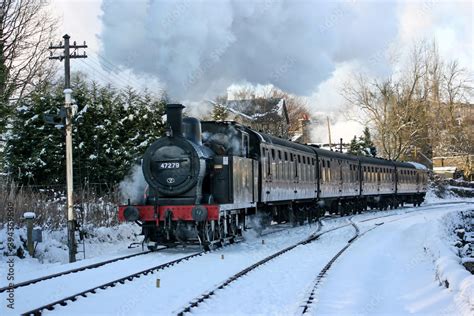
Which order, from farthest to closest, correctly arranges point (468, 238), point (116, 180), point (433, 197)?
point (433, 197), point (116, 180), point (468, 238)

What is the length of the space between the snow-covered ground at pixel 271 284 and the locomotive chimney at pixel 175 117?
272 cm

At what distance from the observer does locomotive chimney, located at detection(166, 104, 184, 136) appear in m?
12.4

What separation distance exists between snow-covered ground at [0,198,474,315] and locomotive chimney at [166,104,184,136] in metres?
2.72

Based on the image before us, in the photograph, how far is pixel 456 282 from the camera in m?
7.48

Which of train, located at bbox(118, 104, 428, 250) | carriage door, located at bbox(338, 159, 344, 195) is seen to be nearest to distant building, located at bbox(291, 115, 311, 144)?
carriage door, located at bbox(338, 159, 344, 195)

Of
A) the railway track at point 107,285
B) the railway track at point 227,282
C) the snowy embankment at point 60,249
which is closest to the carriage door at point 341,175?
the snowy embankment at point 60,249

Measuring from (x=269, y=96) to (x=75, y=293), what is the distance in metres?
57.0

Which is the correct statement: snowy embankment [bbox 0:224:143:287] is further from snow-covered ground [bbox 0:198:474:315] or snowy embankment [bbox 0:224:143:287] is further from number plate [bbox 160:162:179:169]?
number plate [bbox 160:162:179:169]

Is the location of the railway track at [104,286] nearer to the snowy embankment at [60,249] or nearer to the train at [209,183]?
the train at [209,183]

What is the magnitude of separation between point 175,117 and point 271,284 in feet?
17.2

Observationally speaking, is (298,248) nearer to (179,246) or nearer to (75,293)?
(179,246)

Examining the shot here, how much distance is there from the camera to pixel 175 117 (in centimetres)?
1255

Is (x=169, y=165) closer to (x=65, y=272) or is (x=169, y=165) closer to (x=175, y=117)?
(x=175, y=117)

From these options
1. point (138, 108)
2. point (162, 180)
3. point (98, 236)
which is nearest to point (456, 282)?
point (162, 180)
